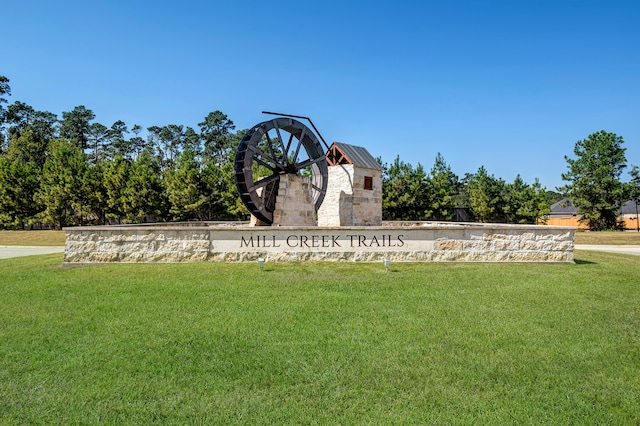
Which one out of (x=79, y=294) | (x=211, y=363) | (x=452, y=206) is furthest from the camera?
(x=452, y=206)

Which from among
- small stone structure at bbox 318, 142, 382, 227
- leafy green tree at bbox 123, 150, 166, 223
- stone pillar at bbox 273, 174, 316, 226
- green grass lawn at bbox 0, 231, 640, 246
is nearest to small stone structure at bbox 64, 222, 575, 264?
stone pillar at bbox 273, 174, 316, 226

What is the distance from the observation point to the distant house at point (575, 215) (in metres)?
36.4

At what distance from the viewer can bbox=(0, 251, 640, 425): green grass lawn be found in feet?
10.6

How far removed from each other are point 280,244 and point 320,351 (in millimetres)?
5489

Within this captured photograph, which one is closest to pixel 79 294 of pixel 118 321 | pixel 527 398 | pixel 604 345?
pixel 118 321

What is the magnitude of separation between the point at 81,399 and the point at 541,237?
981 centimetres

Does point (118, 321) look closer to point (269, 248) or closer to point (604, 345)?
point (269, 248)

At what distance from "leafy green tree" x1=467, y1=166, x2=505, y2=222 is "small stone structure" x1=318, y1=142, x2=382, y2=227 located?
16854 millimetres

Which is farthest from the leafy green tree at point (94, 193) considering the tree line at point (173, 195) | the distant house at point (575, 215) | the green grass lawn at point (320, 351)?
the distant house at point (575, 215)

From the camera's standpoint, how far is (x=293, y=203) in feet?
44.3

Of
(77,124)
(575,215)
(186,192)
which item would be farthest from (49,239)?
(77,124)

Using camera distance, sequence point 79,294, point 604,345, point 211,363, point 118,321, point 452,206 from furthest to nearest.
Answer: point 452,206 → point 79,294 → point 118,321 → point 604,345 → point 211,363

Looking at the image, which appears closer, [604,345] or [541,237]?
[604,345]

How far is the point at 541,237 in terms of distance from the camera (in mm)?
9844
